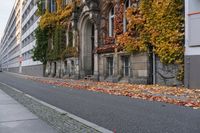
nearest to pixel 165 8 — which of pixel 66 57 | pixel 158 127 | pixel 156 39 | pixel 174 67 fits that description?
pixel 156 39

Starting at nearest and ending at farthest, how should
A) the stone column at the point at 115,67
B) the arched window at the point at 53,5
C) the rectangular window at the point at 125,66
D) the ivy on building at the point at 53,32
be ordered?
1. the rectangular window at the point at 125,66
2. the stone column at the point at 115,67
3. the ivy on building at the point at 53,32
4. the arched window at the point at 53,5

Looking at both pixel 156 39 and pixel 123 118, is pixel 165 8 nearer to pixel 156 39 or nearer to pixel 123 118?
pixel 156 39

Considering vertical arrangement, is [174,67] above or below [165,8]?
below

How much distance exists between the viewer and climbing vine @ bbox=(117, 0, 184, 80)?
650 inches

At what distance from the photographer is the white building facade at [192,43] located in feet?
49.3

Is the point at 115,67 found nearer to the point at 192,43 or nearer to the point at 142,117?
the point at 192,43

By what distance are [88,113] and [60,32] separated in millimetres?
27586

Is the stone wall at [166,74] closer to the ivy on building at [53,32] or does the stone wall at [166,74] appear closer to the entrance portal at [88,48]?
the entrance portal at [88,48]

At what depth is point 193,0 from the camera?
50.9 feet

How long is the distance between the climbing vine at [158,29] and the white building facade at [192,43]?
2.45 feet

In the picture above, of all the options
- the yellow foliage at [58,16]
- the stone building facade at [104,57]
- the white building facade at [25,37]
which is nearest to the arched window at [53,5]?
the yellow foliage at [58,16]

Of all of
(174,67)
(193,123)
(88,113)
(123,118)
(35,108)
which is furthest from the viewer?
(174,67)

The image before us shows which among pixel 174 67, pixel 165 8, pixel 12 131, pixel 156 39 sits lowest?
pixel 12 131

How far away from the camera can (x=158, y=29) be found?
17750mm
